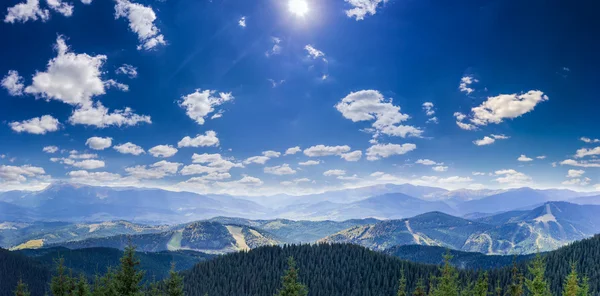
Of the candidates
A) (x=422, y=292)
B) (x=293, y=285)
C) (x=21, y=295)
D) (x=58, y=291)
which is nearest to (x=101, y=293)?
(x=58, y=291)

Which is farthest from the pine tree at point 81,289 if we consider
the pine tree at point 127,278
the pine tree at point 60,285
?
the pine tree at point 127,278

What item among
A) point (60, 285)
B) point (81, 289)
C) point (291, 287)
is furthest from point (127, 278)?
point (291, 287)

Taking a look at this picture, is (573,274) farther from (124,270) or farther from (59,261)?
(59,261)

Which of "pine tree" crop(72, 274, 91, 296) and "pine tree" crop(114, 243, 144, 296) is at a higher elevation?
"pine tree" crop(114, 243, 144, 296)

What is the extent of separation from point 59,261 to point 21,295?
6.00 metres

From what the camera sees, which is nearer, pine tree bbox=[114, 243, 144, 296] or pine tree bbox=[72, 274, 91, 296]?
pine tree bbox=[114, 243, 144, 296]

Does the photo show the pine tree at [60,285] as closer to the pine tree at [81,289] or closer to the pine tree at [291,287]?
the pine tree at [81,289]

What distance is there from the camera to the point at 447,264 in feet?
147

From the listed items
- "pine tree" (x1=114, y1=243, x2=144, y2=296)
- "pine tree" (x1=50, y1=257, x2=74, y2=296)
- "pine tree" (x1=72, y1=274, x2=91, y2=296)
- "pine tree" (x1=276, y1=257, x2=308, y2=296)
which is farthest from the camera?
"pine tree" (x1=50, y1=257, x2=74, y2=296)

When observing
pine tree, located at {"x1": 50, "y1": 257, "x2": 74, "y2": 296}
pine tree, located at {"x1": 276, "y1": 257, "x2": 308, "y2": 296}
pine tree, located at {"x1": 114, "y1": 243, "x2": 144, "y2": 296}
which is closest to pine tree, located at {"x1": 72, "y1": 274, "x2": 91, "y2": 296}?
pine tree, located at {"x1": 50, "y1": 257, "x2": 74, "y2": 296}

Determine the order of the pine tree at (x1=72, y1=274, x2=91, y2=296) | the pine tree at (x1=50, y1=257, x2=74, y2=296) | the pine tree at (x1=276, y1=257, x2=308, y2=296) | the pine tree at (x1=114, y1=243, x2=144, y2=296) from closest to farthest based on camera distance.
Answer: the pine tree at (x1=276, y1=257, x2=308, y2=296) → the pine tree at (x1=114, y1=243, x2=144, y2=296) → the pine tree at (x1=72, y1=274, x2=91, y2=296) → the pine tree at (x1=50, y1=257, x2=74, y2=296)

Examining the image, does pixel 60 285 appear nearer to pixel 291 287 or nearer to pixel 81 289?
pixel 81 289

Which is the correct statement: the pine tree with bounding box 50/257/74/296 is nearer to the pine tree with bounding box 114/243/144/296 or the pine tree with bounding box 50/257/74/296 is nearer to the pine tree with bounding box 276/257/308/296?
the pine tree with bounding box 114/243/144/296

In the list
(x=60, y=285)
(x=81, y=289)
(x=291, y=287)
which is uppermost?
(x=291, y=287)
